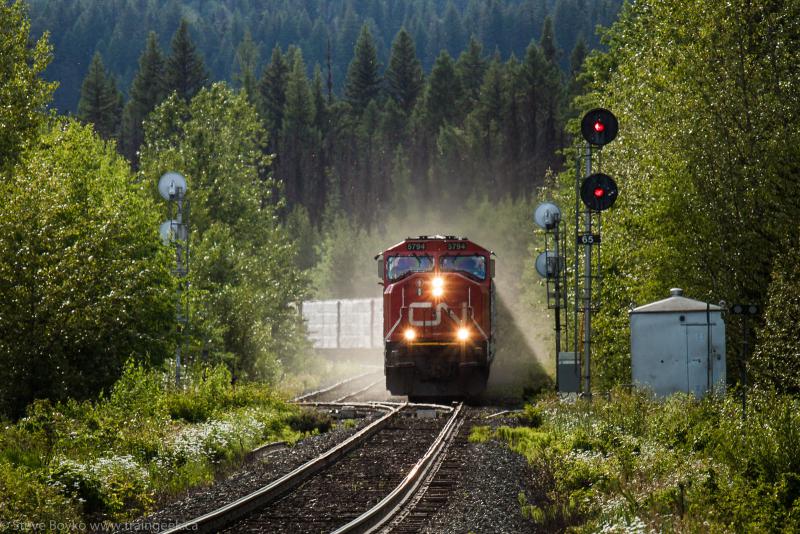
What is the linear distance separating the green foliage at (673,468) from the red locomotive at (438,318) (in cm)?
870

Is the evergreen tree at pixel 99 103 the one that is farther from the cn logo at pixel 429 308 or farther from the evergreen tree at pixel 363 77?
the cn logo at pixel 429 308

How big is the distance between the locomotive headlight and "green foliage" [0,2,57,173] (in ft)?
41.7

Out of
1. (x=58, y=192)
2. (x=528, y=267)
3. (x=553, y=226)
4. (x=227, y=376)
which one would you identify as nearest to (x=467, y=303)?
(x=553, y=226)

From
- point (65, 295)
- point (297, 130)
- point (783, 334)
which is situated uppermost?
point (297, 130)

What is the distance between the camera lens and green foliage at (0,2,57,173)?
32.2 metres

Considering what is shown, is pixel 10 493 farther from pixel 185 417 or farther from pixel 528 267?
pixel 528 267

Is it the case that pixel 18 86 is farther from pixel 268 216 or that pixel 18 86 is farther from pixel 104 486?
pixel 104 486

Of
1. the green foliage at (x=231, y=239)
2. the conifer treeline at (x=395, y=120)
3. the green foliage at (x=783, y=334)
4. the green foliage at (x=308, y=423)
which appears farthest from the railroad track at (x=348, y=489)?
the conifer treeline at (x=395, y=120)

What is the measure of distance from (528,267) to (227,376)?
29.0m

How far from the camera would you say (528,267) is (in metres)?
54.5

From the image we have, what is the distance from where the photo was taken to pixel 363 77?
14662 cm

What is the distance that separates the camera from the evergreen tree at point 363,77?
5753 inches

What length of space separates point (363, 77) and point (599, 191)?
126 meters

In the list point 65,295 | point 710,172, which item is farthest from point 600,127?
point 65,295
